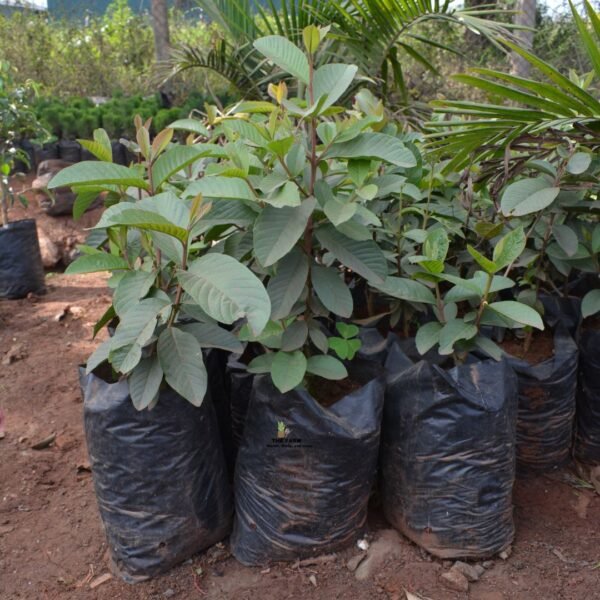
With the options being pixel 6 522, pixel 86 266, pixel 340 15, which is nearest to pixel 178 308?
pixel 86 266

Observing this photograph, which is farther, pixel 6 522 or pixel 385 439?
pixel 6 522

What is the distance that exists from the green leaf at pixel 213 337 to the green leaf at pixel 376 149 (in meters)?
0.49

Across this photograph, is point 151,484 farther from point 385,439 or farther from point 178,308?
point 385,439

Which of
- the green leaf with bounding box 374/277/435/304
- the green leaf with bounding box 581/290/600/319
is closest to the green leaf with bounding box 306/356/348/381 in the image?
the green leaf with bounding box 374/277/435/304

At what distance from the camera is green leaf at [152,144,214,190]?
1.57 m

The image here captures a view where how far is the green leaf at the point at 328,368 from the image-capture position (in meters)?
1.63

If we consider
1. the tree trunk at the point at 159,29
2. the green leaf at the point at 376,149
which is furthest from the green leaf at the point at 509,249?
the tree trunk at the point at 159,29

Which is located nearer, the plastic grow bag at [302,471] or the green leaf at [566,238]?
the plastic grow bag at [302,471]

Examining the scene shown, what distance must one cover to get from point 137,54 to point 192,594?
11.3m

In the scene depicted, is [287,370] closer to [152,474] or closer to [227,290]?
[227,290]

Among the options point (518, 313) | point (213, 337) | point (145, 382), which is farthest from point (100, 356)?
point (518, 313)

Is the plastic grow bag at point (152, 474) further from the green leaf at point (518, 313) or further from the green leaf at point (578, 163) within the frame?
the green leaf at point (578, 163)

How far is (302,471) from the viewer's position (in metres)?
1.66

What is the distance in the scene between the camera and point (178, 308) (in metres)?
1.56
